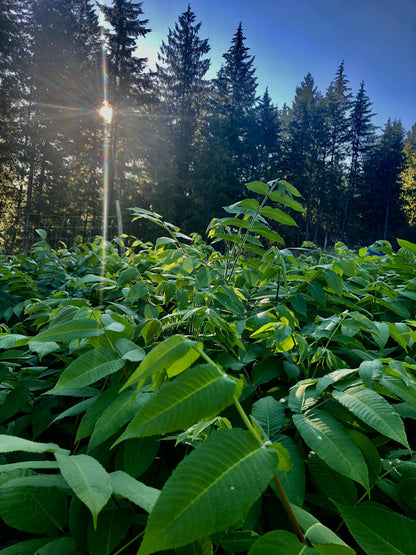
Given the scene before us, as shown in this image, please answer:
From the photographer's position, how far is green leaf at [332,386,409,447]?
55 centimetres

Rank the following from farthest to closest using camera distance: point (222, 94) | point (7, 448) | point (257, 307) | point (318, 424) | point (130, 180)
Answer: point (222, 94), point (130, 180), point (257, 307), point (318, 424), point (7, 448)

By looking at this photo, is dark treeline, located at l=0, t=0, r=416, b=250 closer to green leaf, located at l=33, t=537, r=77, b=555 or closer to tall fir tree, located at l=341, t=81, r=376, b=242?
tall fir tree, located at l=341, t=81, r=376, b=242

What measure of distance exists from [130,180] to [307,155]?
23793 mm

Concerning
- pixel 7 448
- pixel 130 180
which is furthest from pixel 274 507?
pixel 130 180

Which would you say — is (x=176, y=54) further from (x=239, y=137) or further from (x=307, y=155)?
(x=307, y=155)

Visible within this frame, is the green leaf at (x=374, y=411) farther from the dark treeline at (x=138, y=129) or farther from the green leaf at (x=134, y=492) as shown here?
the dark treeline at (x=138, y=129)

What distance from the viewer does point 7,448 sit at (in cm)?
51

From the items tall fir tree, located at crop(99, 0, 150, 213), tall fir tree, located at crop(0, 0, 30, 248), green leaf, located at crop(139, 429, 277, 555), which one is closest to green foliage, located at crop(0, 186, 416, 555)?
green leaf, located at crop(139, 429, 277, 555)

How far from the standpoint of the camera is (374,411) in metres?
0.59

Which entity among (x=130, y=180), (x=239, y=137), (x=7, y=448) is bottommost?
(x=7, y=448)

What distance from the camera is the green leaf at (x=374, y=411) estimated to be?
0.55 m

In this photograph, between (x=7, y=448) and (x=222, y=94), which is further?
(x=222, y=94)

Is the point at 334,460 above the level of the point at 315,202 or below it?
below

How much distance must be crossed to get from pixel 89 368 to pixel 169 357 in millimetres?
294
